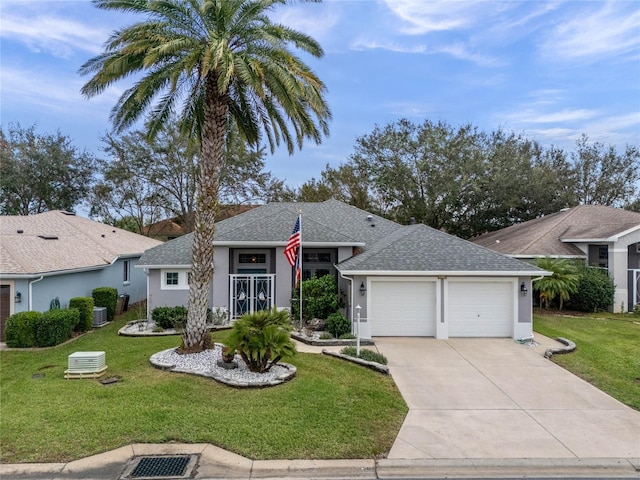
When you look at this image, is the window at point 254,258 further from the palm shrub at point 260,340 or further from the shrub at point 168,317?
the palm shrub at point 260,340

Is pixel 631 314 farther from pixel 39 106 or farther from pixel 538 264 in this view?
pixel 39 106

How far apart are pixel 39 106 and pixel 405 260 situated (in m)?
19.0

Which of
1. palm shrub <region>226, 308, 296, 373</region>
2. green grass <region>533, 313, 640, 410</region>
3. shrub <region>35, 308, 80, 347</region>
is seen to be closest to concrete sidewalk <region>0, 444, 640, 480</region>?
palm shrub <region>226, 308, 296, 373</region>

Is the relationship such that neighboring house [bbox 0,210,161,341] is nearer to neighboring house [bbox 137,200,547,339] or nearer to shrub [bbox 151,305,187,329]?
neighboring house [bbox 137,200,547,339]

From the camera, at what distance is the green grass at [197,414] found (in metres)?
5.70

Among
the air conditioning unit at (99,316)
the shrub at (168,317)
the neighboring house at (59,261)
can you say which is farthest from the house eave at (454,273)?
the neighboring house at (59,261)

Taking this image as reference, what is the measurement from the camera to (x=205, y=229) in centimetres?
1006

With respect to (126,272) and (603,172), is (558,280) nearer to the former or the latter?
(126,272)

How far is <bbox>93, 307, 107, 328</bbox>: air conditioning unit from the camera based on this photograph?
1521 centimetres

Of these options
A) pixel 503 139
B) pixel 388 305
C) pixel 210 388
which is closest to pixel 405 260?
pixel 388 305

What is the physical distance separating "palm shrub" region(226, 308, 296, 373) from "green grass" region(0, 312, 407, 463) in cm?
77

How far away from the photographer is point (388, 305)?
42.8 ft

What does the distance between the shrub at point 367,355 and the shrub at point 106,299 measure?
11424 mm

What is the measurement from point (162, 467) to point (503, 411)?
604 centimetres
